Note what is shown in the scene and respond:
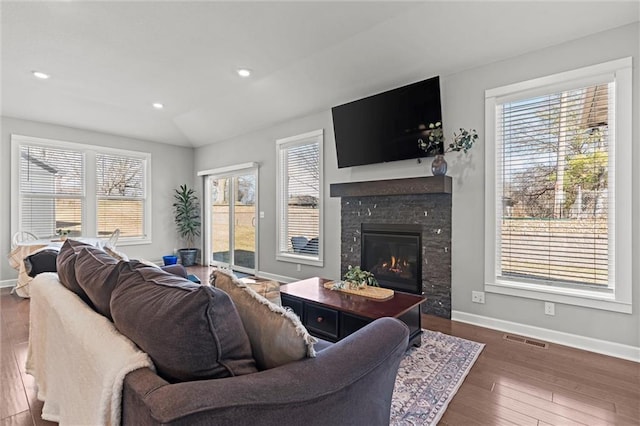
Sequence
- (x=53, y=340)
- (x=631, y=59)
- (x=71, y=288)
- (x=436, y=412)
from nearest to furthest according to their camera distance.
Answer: (x=53, y=340) → (x=71, y=288) → (x=436, y=412) → (x=631, y=59)

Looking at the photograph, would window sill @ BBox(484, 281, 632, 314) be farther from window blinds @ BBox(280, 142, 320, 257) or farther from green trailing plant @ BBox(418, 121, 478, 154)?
window blinds @ BBox(280, 142, 320, 257)

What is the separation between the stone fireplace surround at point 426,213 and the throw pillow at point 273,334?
274 centimetres

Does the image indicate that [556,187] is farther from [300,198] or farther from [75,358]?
[75,358]

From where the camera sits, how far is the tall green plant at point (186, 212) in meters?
6.76

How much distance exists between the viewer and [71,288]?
5.49ft

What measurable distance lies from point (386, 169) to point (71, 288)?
3.36m

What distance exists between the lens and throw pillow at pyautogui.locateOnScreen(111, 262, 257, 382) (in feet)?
2.81

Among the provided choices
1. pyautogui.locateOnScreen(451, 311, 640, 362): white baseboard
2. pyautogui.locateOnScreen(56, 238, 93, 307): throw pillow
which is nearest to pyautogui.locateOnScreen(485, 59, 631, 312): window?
pyautogui.locateOnScreen(451, 311, 640, 362): white baseboard

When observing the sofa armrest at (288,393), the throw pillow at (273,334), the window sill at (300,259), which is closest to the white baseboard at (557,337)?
the window sill at (300,259)

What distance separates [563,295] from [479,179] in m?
1.31

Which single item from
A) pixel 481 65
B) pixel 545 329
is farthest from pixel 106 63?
pixel 545 329

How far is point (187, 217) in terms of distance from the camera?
6762 millimetres

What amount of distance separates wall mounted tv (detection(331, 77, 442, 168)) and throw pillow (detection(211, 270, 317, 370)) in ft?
9.75

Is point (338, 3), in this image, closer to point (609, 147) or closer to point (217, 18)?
point (217, 18)
